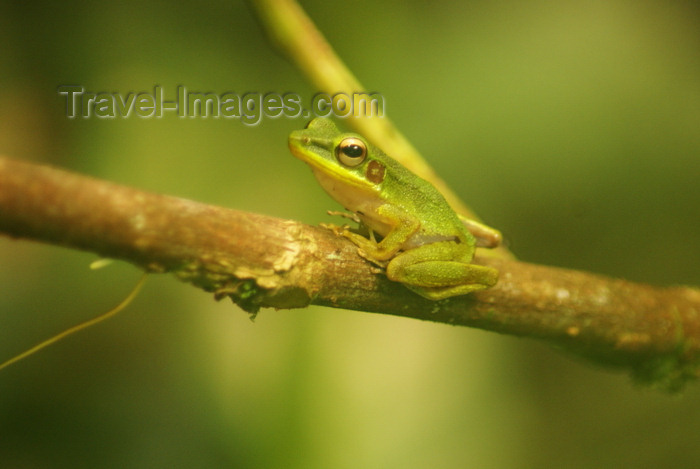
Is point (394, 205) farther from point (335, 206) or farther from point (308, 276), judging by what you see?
point (335, 206)

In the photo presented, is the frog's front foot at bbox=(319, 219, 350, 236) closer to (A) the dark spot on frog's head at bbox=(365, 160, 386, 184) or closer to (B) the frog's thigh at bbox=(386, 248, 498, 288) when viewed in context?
(B) the frog's thigh at bbox=(386, 248, 498, 288)

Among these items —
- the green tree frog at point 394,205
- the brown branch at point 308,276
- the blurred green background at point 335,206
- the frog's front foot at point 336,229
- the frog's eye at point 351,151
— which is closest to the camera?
the brown branch at point 308,276

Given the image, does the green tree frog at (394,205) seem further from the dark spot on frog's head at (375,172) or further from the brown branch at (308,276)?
the brown branch at (308,276)

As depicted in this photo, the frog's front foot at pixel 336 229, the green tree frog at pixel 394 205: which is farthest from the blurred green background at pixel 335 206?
the frog's front foot at pixel 336 229

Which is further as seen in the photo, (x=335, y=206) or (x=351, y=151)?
(x=335, y=206)

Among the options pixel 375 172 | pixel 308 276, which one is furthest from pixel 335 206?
pixel 308 276

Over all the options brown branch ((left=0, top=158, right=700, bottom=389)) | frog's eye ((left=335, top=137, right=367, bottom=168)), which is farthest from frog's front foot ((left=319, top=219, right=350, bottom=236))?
frog's eye ((left=335, top=137, right=367, bottom=168))
